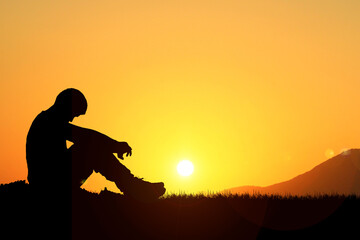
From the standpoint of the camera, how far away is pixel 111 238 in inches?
472

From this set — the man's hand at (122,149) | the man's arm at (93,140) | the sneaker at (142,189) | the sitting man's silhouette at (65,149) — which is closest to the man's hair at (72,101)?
the sitting man's silhouette at (65,149)

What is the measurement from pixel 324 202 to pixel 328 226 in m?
2.12

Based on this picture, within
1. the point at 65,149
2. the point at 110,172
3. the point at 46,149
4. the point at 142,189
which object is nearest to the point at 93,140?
the point at 65,149

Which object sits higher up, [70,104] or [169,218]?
[70,104]

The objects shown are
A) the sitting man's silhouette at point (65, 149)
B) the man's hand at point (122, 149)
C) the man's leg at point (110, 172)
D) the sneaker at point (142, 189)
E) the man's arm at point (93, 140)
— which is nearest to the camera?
the sitting man's silhouette at point (65, 149)

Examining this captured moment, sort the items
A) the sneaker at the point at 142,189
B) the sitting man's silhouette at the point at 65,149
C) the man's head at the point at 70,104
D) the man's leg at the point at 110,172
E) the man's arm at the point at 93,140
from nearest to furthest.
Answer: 1. the man's head at the point at 70,104
2. the sitting man's silhouette at the point at 65,149
3. the man's arm at the point at 93,140
4. the man's leg at the point at 110,172
5. the sneaker at the point at 142,189

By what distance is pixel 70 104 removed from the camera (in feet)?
38.1

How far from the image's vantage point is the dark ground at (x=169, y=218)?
39.7 ft

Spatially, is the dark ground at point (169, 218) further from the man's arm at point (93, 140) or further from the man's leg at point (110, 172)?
the man's arm at point (93, 140)

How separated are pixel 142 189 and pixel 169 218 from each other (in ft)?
3.08

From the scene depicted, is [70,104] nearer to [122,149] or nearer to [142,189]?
[122,149]

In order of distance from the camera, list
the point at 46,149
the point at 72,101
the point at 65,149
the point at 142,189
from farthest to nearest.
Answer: the point at 142,189, the point at 65,149, the point at 46,149, the point at 72,101

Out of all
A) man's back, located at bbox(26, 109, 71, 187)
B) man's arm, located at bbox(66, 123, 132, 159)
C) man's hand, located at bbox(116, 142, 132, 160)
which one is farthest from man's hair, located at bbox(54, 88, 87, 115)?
man's hand, located at bbox(116, 142, 132, 160)

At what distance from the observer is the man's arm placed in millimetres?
12055
